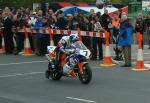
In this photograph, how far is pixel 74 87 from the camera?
47.8 ft

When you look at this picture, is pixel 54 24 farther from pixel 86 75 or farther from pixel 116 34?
pixel 86 75

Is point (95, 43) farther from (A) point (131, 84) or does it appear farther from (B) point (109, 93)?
(B) point (109, 93)

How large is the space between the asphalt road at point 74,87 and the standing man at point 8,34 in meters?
5.95

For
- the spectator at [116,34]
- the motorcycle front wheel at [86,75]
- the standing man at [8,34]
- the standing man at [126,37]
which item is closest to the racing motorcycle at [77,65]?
the motorcycle front wheel at [86,75]

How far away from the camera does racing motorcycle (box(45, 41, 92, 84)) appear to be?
49.0ft

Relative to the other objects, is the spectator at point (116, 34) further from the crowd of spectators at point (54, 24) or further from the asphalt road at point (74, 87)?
the asphalt road at point (74, 87)

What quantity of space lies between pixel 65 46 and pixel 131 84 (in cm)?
214

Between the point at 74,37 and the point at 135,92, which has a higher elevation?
the point at 74,37

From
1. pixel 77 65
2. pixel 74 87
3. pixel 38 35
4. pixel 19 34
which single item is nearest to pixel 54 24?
pixel 38 35

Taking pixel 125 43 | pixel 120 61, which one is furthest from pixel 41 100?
pixel 120 61

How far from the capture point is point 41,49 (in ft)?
80.5

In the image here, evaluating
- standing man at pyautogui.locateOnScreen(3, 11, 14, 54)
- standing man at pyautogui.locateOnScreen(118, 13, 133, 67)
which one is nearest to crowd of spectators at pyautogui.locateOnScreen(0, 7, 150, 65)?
standing man at pyautogui.locateOnScreen(3, 11, 14, 54)

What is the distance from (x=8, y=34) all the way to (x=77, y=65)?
1129cm

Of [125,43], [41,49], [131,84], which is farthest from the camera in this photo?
[41,49]
